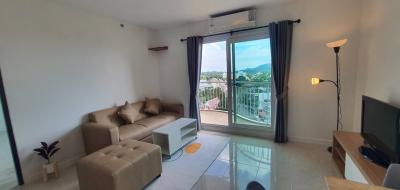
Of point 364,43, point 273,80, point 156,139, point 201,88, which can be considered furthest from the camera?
point 201,88

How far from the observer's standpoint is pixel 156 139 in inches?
117

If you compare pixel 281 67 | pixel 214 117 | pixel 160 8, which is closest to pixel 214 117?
pixel 214 117

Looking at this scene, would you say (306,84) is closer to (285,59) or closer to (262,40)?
(285,59)

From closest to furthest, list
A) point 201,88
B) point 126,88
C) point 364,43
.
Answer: point 364,43 → point 126,88 → point 201,88

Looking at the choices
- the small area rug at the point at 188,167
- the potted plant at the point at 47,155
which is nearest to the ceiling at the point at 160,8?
the potted plant at the point at 47,155

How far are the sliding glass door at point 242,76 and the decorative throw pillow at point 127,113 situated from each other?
5.29ft

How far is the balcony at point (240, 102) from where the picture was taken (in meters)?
3.53

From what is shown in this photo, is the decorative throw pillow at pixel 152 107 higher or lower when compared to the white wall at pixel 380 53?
lower

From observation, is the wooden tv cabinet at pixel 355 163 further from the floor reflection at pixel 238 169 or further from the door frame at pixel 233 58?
the door frame at pixel 233 58

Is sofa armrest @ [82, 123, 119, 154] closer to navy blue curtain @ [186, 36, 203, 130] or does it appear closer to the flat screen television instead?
navy blue curtain @ [186, 36, 203, 130]

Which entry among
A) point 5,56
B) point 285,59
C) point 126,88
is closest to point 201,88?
point 126,88

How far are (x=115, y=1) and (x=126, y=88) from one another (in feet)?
5.42

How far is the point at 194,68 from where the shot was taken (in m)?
3.85

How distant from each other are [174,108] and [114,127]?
154 centimetres
